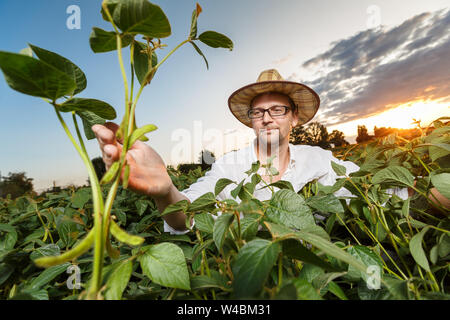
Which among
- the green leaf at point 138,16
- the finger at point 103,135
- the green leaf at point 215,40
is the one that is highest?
the green leaf at point 215,40

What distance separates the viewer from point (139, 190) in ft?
2.11

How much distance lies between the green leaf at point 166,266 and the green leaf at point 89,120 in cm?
29

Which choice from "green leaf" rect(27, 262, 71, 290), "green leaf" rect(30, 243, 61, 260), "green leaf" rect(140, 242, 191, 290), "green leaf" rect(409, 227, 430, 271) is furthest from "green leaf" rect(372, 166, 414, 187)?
"green leaf" rect(30, 243, 61, 260)

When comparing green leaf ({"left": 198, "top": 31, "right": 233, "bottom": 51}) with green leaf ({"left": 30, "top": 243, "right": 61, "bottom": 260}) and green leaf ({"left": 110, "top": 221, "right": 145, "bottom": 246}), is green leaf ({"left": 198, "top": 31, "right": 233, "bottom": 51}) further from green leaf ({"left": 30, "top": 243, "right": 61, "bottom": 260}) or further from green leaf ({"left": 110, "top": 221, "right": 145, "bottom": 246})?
green leaf ({"left": 30, "top": 243, "right": 61, "bottom": 260})

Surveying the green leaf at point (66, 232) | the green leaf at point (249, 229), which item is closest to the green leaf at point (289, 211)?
the green leaf at point (249, 229)

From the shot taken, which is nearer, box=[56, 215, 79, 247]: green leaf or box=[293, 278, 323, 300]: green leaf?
box=[293, 278, 323, 300]: green leaf

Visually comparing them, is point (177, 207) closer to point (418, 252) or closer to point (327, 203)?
point (327, 203)

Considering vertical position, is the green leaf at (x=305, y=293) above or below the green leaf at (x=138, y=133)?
below

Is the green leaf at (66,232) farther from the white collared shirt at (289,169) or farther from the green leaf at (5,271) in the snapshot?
the white collared shirt at (289,169)

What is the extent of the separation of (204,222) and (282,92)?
1.73 meters

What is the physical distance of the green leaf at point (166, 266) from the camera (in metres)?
0.35

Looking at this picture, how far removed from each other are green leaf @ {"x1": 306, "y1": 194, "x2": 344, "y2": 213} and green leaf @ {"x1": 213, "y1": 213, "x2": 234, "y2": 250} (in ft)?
1.08

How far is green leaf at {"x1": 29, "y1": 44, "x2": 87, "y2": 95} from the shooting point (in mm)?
345
